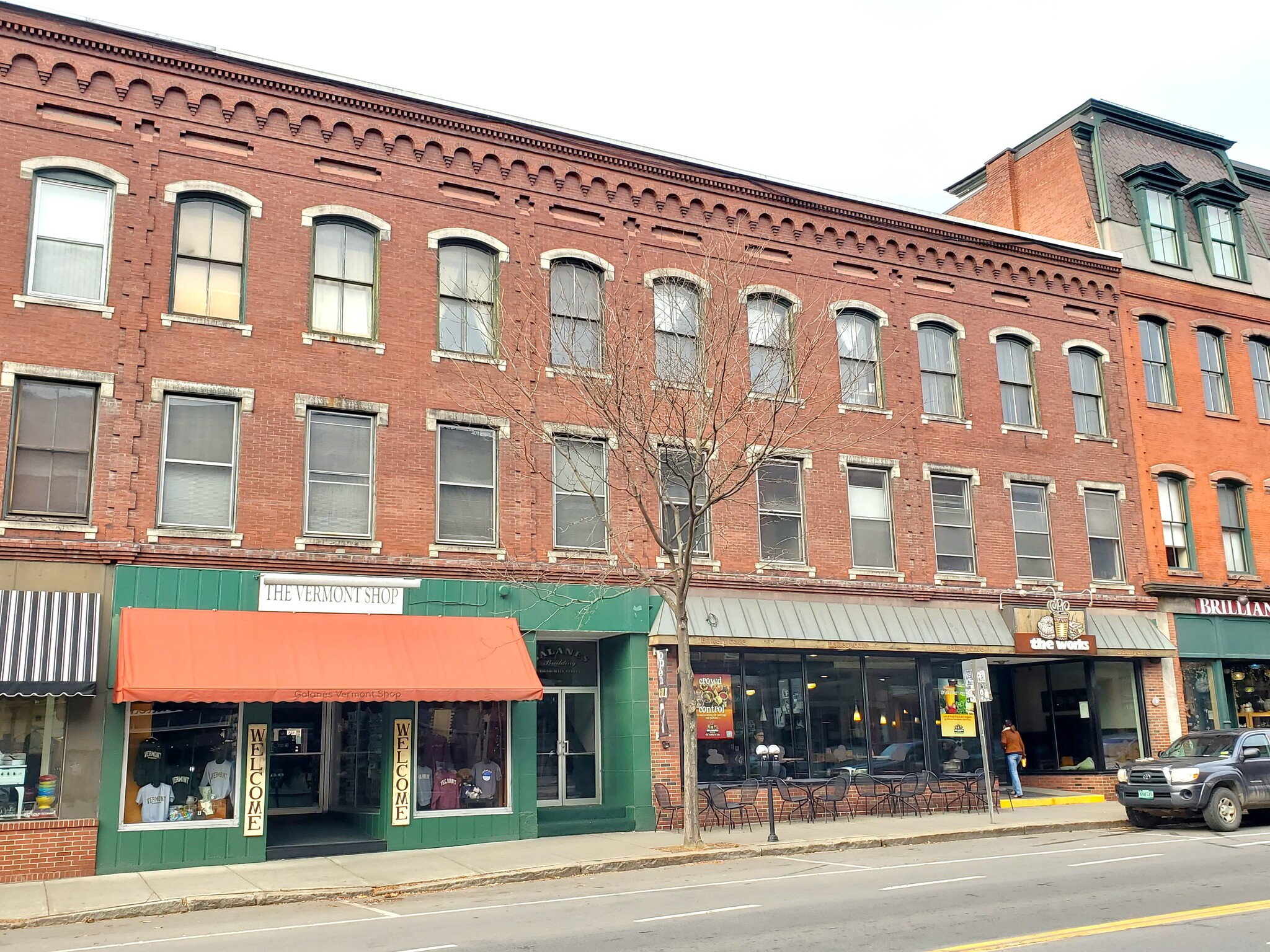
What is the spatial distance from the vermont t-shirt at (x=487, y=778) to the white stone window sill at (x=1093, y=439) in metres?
15.2

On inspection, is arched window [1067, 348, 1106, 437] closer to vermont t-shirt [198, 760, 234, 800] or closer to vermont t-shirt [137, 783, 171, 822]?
vermont t-shirt [198, 760, 234, 800]

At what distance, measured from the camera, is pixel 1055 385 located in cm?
2627

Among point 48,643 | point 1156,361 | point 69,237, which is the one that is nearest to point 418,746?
point 48,643

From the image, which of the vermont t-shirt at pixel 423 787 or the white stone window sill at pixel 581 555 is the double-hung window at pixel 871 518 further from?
the vermont t-shirt at pixel 423 787

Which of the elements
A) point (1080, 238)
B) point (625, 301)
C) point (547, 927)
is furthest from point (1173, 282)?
point (547, 927)

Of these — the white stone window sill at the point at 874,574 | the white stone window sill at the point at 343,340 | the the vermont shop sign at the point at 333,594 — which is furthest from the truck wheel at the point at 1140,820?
the white stone window sill at the point at 343,340

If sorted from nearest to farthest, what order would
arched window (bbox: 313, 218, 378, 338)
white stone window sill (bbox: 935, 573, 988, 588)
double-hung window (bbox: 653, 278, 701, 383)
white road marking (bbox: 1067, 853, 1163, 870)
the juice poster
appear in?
white road marking (bbox: 1067, 853, 1163, 870) → arched window (bbox: 313, 218, 378, 338) → the juice poster → double-hung window (bbox: 653, 278, 701, 383) → white stone window sill (bbox: 935, 573, 988, 588)

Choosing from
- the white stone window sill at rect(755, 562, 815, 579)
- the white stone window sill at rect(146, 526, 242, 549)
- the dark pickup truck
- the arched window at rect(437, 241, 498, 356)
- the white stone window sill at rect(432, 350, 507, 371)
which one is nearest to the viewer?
the white stone window sill at rect(146, 526, 242, 549)

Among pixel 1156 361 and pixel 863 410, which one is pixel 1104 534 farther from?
pixel 863 410

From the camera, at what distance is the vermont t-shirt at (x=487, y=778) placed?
18.9m

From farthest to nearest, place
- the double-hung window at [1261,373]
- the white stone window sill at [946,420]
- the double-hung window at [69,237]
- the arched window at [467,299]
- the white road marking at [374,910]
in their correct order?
the double-hung window at [1261,373], the white stone window sill at [946,420], the arched window at [467,299], the double-hung window at [69,237], the white road marking at [374,910]

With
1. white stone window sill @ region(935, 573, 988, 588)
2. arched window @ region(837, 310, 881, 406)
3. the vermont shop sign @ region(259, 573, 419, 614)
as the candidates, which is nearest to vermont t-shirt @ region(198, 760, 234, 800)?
the vermont shop sign @ region(259, 573, 419, 614)

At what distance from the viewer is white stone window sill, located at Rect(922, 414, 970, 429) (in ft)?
79.9

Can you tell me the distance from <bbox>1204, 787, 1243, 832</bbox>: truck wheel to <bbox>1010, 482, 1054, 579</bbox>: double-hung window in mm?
6464
